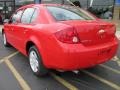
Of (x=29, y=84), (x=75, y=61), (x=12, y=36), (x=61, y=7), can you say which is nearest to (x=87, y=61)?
(x=75, y=61)

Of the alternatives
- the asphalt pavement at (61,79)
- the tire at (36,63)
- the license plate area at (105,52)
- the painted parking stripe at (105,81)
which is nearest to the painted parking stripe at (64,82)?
the asphalt pavement at (61,79)

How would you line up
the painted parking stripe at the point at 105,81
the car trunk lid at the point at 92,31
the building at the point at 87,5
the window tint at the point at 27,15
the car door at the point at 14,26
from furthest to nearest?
1. the building at the point at 87,5
2. the car door at the point at 14,26
3. the window tint at the point at 27,15
4. the painted parking stripe at the point at 105,81
5. the car trunk lid at the point at 92,31

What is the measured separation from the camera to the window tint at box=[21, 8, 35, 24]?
7170mm

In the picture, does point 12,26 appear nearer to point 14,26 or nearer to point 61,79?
point 14,26

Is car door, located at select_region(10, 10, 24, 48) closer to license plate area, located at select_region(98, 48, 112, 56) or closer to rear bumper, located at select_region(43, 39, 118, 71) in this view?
rear bumper, located at select_region(43, 39, 118, 71)

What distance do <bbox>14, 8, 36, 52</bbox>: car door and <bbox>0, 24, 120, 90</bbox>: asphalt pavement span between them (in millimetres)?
605

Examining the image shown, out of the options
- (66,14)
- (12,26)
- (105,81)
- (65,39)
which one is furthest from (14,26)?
(105,81)

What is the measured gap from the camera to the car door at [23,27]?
705 centimetres

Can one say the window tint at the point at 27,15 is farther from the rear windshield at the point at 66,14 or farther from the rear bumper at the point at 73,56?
the rear bumper at the point at 73,56

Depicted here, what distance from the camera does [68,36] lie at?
5.60 metres

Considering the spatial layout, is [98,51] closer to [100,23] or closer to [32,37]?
[100,23]

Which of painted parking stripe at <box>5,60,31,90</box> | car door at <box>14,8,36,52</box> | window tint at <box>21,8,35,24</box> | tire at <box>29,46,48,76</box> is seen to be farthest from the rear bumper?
window tint at <box>21,8,35,24</box>

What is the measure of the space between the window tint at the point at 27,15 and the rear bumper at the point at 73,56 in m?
1.55

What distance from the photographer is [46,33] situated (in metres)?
5.96
